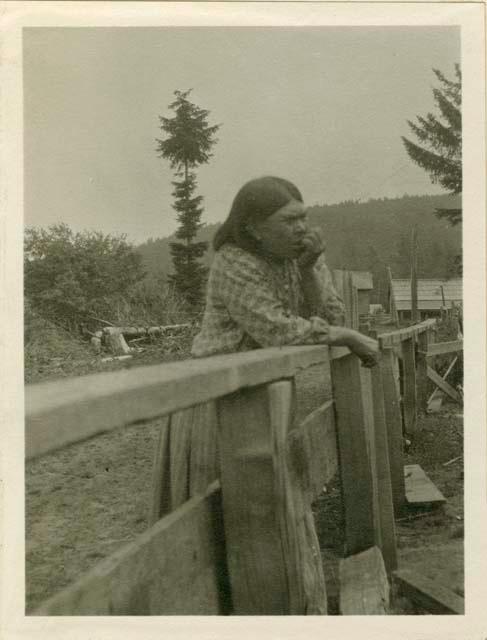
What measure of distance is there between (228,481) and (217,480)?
114 millimetres

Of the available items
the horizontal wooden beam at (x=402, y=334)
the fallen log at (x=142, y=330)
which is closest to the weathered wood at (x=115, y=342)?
the fallen log at (x=142, y=330)

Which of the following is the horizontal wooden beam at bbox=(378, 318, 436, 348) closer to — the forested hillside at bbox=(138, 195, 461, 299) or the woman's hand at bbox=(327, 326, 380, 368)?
the forested hillside at bbox=(138, 195, 461, 299)

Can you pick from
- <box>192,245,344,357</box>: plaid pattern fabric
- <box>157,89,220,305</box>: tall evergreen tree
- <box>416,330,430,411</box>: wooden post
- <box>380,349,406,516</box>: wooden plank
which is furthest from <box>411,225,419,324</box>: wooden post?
<box>157,89,220,305</box>: tall evergreen tree

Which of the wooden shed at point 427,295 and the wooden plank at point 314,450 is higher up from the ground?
the wooden shed at point 427,295

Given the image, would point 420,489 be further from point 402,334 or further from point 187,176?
point 187,176

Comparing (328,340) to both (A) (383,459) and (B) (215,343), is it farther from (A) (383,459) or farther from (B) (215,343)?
(A) (383,459)

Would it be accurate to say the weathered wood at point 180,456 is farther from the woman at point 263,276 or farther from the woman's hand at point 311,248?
the woman's hand at point 311,248

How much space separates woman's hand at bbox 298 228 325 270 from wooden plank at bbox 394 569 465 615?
80 centimetres

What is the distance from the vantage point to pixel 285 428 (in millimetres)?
917

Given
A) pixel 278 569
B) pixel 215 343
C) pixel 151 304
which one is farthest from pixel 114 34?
pixel 278 569

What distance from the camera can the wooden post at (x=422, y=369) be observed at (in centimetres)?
346

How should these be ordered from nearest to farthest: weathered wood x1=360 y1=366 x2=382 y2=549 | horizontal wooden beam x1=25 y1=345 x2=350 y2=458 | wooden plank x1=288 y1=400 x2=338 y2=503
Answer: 1. horizontal wooden beam x1=25 y1=345 x2=350 y2=458
2. wooden plank x1=288 y1=400 x2=338 y2=503
3. weathered wood x1=360 y1=366 x2=382 y2=549

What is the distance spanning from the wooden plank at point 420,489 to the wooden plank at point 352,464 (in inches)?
19.4

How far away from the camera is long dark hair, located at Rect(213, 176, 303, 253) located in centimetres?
139
